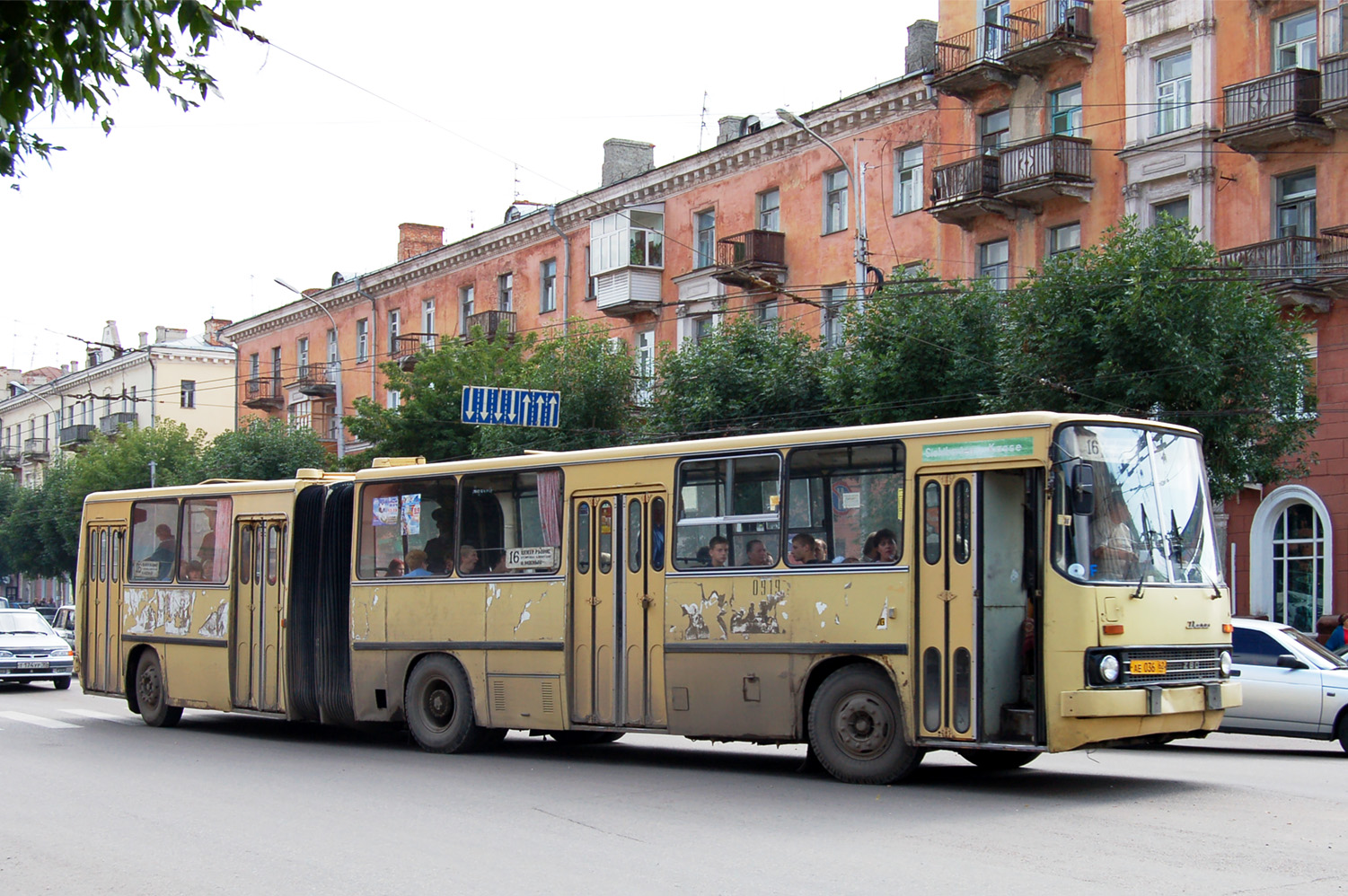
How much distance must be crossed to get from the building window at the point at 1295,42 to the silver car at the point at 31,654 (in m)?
24.0

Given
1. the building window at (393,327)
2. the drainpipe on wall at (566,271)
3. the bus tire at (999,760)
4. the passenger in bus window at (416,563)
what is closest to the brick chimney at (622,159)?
the drainpipe on wall at (566,271)

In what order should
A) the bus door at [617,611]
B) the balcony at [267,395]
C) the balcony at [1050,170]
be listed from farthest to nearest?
the balcony at [267,395], the balcony at [1050,170], the bus door at [617,611]

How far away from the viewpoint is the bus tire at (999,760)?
12586 millimetres

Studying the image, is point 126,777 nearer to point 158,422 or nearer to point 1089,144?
point 1089,144

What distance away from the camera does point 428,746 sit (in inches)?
601

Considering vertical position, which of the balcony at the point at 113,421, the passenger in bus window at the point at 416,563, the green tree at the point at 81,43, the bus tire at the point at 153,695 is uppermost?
the balcony at the point at 113,421

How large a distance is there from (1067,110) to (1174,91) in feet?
8.24

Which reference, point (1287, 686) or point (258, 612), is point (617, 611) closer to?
point (258, 612)

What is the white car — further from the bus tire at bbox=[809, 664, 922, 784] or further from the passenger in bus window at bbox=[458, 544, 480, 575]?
the passenger in bus window at bbox=[458, 544, 480, 575]

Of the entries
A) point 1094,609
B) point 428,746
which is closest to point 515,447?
point 428,746

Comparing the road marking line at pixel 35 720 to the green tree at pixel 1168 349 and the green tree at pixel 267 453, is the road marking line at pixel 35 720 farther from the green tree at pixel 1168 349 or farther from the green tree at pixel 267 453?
the green tree at pixel 267 453

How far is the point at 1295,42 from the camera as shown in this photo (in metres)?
26.7

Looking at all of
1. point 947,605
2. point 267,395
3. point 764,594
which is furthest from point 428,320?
point 947,605

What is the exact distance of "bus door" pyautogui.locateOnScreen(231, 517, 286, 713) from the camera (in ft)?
55.9
